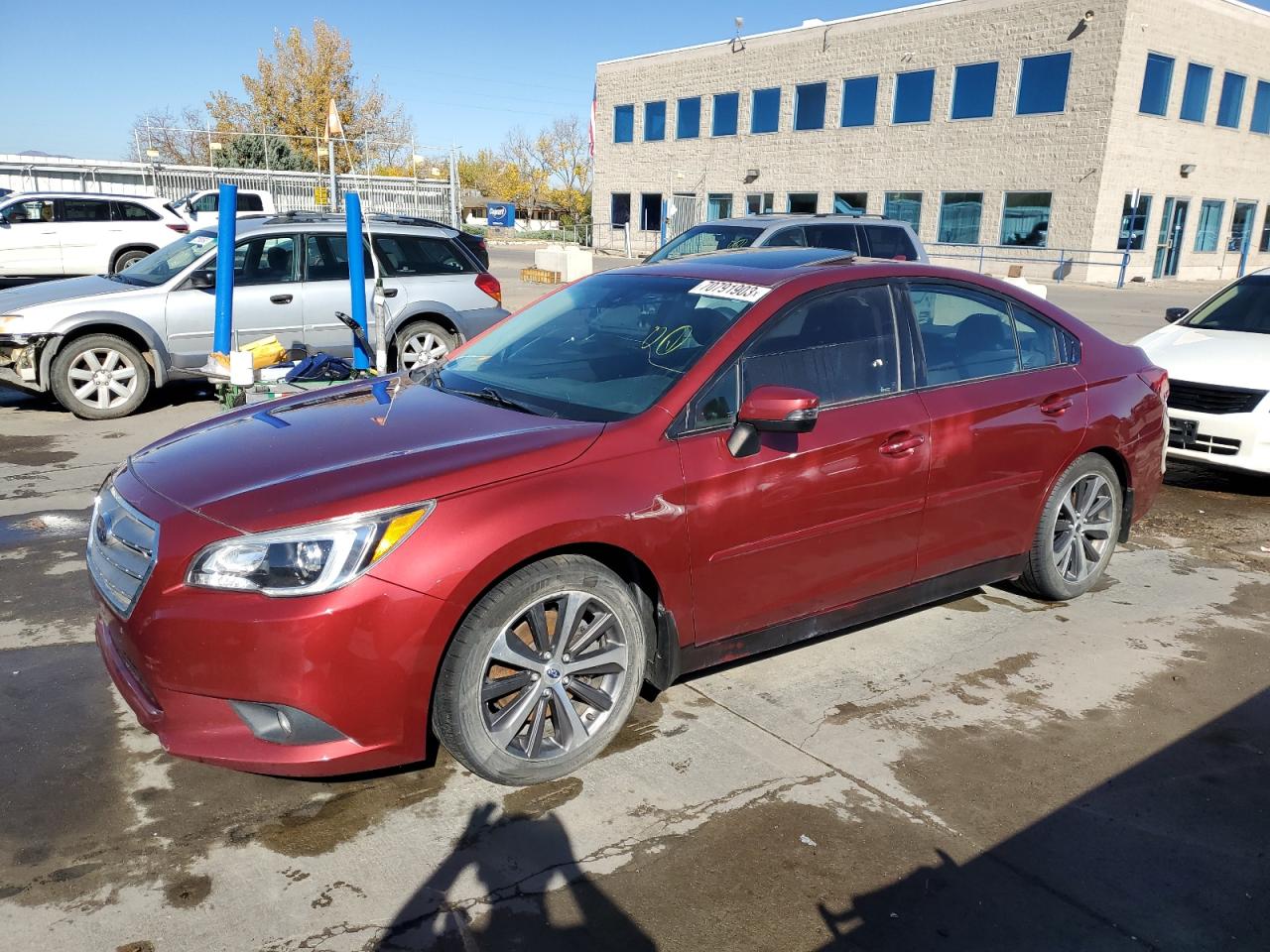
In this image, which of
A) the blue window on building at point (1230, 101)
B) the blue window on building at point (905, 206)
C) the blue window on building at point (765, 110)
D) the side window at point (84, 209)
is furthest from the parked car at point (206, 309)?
the blue window on building at point (1230, 101)

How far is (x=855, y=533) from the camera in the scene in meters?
3.98

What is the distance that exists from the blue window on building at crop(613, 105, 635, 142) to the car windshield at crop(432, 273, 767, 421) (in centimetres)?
4302

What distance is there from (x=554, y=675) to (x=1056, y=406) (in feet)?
9.17

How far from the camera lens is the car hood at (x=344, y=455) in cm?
301

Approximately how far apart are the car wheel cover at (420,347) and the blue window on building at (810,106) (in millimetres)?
31354

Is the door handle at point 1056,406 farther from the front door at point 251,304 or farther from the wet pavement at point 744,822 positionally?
the front door at point 251,304

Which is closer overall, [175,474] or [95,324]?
[175,474]

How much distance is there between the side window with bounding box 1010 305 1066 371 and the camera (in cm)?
474

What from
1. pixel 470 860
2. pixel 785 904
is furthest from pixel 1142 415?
pixel 470 860

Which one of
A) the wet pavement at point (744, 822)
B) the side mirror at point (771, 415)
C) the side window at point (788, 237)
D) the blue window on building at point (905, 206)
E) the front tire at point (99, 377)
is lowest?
the wet pavement at point (744, 822)

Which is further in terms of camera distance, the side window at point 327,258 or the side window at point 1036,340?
the side window at point 327,258

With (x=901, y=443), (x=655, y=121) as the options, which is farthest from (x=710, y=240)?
(x=655, y=121)

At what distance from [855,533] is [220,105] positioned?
57378 mm

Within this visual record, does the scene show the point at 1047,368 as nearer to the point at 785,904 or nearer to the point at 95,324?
the point at 785,904
